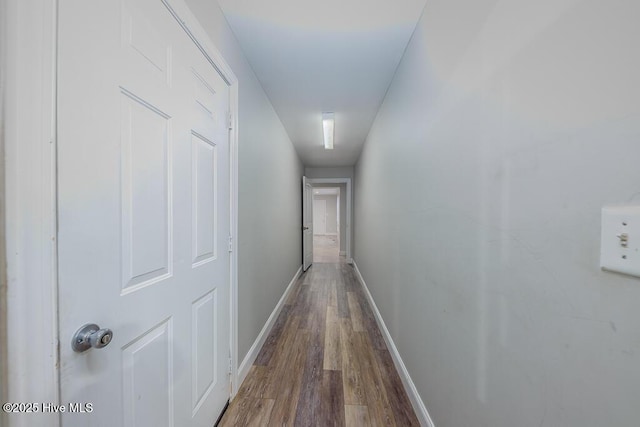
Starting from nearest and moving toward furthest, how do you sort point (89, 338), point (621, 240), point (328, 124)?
point (621, 240)
point (89, 338)
point (328, 124)

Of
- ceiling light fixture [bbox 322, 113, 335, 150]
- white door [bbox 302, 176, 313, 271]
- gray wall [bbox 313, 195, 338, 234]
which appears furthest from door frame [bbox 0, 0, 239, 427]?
gray wall [bbox 313, 195, 338, 234]

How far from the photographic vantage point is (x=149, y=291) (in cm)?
83

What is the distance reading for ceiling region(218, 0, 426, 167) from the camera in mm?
1318

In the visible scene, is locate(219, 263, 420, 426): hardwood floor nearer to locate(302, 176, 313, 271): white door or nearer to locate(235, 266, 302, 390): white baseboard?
locate(235, 266, 302, 390): white baseboard

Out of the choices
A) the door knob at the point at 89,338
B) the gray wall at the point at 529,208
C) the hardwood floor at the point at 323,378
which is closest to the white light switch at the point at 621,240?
the gray wall at the point at 529,208

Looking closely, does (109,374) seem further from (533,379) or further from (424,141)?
(424,141)

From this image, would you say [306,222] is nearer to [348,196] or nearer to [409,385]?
[348,196]

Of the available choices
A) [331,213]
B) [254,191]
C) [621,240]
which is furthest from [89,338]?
[331,213]

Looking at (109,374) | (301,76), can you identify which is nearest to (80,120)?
(109,374)

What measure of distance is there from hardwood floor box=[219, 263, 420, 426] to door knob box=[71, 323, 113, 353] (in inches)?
44.7

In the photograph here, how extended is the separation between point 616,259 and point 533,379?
419mm

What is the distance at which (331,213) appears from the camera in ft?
39.2

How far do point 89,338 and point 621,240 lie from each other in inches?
49.9

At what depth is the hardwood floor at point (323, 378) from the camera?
136cm
